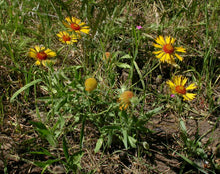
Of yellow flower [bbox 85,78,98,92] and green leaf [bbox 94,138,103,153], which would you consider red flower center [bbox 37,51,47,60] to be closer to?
yellow flower [bbox 85,78,98,92]

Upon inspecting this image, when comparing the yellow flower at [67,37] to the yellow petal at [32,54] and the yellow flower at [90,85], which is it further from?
the yellow flower at [90,85]

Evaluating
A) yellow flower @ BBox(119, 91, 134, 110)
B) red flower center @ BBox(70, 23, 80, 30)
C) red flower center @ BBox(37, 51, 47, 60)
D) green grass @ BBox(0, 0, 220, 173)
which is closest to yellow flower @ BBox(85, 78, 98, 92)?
green grass @ BBox(0, 0, 220, 173)

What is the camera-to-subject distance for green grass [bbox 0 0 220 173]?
4.74 feet

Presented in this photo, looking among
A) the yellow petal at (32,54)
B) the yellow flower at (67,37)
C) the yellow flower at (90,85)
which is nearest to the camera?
the yellow flower at (90,85)

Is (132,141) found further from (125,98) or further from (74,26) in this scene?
(74,26)

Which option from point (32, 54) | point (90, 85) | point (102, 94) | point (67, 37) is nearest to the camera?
point (90, 85)

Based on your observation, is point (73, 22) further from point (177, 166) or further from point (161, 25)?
point (177, 166)

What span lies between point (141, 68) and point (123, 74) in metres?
0.19

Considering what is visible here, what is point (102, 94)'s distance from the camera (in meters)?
1.55

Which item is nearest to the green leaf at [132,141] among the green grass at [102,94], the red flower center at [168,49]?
the green grass at [102,94]

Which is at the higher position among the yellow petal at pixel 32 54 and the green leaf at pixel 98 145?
the yellow petal at pixel 32 54

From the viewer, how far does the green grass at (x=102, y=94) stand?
1443mm

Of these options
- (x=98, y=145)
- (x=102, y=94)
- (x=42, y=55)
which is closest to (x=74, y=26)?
(x=42, y=55)

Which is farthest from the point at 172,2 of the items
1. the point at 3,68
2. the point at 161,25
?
the point at 3,68
